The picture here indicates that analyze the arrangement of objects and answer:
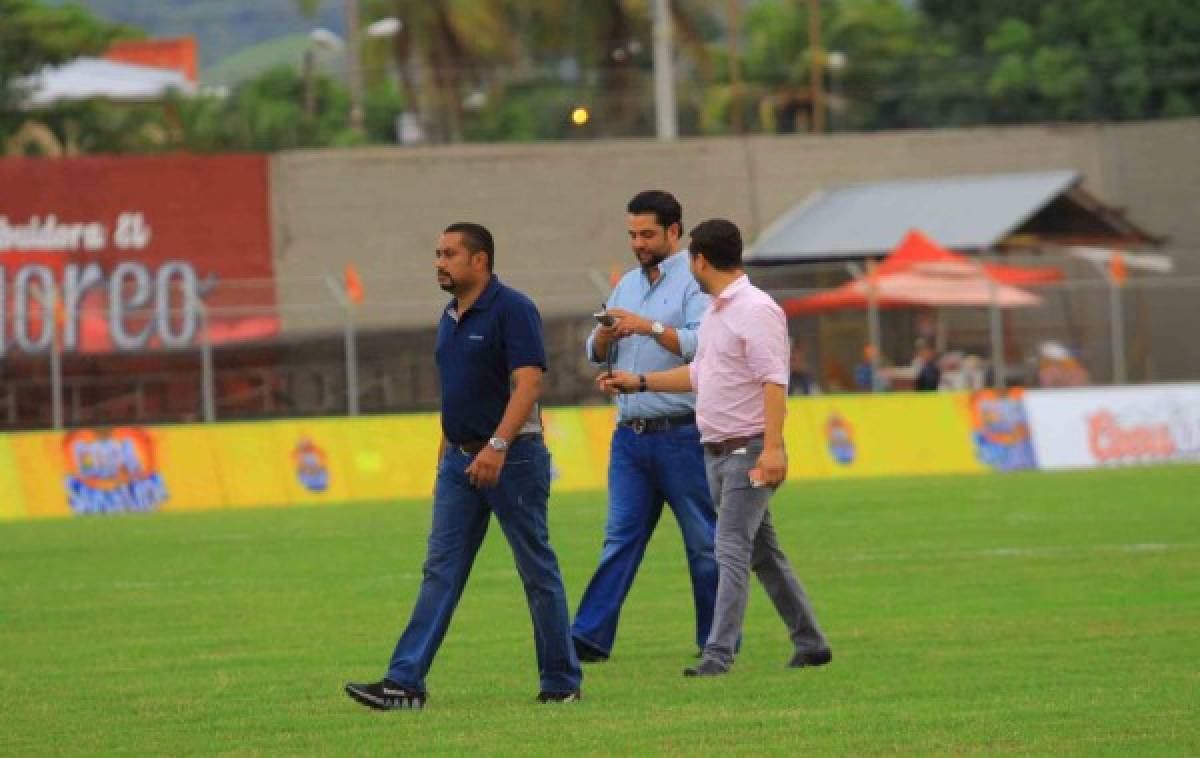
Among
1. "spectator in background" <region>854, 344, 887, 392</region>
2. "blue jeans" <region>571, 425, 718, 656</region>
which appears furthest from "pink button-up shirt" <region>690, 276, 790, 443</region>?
"spectator in background" <region>854, 344, 887, 392</region>

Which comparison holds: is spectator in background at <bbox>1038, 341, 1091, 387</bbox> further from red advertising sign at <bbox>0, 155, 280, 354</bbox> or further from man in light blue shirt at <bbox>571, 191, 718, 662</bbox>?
man in light blue shirt at <bbox>571, 191, 718, 662</bbox>

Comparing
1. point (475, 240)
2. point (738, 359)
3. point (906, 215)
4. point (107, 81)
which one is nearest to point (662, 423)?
point (738, 359)

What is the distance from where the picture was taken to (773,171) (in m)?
49.2

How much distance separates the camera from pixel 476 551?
35.6 feet

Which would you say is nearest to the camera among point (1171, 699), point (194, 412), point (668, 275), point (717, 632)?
point (1171, 699)

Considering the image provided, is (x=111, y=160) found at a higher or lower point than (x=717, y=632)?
higher

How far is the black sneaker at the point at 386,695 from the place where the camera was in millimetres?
10758

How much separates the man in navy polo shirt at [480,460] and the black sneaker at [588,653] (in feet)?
6.05

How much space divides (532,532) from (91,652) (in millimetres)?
3788

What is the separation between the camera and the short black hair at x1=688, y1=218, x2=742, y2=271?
11.7 meters

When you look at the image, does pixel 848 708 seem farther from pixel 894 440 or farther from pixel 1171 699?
pixel 894 440

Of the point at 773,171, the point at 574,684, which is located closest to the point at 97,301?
the point at 773,171

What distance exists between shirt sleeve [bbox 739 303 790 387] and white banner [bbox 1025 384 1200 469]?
68.4 feet

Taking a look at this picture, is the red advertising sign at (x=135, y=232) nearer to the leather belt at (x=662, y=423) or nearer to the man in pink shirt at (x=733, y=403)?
the leather belt at (x=662, y=423)
